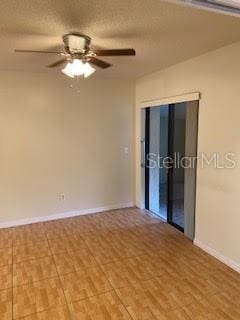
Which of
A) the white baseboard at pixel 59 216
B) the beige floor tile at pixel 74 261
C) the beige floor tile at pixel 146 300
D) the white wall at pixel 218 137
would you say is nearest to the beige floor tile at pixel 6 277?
the beige floor tile at pixel 74 261

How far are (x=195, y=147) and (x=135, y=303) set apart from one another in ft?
6.92

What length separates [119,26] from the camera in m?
2.39

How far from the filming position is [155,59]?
357 centimetres

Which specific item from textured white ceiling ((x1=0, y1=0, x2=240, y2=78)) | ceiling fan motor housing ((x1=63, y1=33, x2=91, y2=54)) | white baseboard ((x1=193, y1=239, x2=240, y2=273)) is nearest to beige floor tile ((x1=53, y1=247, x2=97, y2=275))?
white baseboard ((x1=193, y1=239, x2=240, y2=273))

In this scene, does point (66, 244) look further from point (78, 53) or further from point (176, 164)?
point (78, 53)

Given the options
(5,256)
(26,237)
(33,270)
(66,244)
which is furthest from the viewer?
(26,237)

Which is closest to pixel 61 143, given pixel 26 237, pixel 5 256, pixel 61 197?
pixel 61 197

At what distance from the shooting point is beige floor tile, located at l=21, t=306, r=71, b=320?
7.72 ft

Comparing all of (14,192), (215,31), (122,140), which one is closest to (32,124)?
(14,192)

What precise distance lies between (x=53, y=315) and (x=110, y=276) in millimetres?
784

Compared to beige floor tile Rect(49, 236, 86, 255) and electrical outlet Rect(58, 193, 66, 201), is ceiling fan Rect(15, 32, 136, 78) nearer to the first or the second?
beige floor tile Rect(49, 236, 86, 255)

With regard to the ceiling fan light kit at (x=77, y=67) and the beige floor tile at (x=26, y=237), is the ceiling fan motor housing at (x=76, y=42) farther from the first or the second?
the beige floor tile at (x=26, y=237)

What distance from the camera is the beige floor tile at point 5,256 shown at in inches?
131

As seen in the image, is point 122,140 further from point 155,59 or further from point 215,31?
point 215,31
